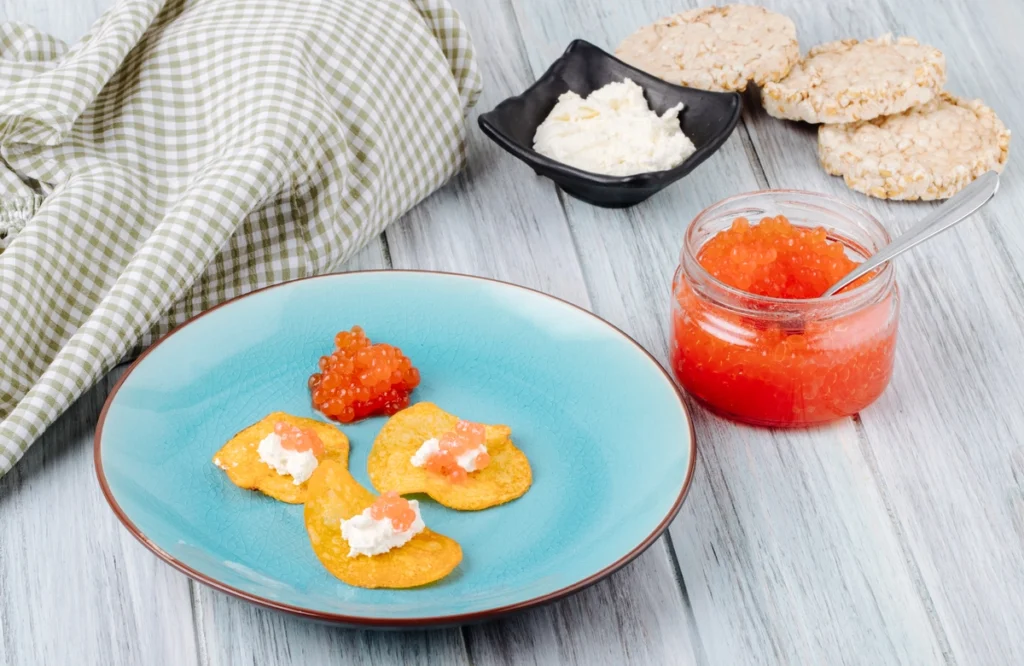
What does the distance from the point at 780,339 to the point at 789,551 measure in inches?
13.3

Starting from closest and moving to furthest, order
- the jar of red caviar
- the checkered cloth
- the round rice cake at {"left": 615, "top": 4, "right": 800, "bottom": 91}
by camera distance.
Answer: the jar of red caviar
the checkered cloth
the round rice cake at {"left": 615, "top": 4, "right": 800, "bottom": 91}

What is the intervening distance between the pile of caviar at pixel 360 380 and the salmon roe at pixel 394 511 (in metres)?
0.32

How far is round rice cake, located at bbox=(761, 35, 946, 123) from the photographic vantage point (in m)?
2.44

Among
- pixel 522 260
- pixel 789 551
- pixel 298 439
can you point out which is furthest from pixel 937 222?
pixel 298 439

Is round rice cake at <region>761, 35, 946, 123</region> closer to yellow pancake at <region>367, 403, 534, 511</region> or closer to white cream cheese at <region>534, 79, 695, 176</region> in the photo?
white cream cheese at <region>534, 79, 695, 176</region>

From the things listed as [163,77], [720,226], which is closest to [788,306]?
[720,226]

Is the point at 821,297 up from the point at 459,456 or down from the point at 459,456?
up

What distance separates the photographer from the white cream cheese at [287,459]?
69.4 inches

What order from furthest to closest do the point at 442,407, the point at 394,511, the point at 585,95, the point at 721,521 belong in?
the point at 585,95, the point at 442,407, the point at 721,521, the point at 394,511

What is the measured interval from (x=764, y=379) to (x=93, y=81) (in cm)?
140

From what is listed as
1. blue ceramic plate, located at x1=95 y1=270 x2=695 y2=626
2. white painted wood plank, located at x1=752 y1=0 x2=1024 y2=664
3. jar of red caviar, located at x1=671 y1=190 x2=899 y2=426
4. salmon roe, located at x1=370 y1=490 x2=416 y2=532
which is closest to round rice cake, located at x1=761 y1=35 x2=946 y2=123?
white painted wood plank, located at x1=752 y1=0 x2=1024 y2=664

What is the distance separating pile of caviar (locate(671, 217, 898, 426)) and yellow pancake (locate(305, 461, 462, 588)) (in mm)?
560

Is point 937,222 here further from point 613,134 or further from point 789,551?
point 613,134

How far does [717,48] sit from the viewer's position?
2.65 meters
